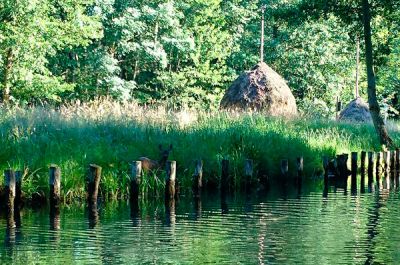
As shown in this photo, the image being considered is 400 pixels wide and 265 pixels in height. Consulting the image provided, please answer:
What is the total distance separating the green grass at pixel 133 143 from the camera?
1723 centimetres

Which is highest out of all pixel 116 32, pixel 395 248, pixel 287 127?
pixel 116 32

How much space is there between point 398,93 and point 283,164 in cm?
4086

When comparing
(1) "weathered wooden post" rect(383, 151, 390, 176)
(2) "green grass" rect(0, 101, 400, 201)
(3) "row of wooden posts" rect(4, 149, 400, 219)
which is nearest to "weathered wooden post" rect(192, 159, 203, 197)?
(3) "row of wooden posts" rect(4, 149, 400, 219)

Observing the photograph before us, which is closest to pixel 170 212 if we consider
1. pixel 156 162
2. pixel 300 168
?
pixel 156 162

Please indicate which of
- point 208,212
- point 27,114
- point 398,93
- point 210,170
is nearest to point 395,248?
point 208,212

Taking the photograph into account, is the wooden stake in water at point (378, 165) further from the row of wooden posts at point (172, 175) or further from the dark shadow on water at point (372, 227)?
the dark shadow on water at point (372, 227)

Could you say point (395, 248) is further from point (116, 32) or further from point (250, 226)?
point (116, 32)

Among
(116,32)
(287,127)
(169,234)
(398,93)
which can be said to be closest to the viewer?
(169,234)

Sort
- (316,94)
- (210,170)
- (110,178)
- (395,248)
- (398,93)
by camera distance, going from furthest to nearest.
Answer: (398,93)
(316,94)
(210,170)
(110,178)
(395,248)

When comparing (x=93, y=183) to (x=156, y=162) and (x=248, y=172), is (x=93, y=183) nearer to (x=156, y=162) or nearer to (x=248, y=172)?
(x=156, y=162)

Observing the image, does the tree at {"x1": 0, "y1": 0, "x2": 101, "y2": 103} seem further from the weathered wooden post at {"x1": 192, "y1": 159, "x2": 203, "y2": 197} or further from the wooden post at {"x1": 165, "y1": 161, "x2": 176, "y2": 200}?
the wooden post at {"x1": 165, "y1": 161, "x2": 176, "y2": 200}

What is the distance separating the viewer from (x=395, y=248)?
40.7ft

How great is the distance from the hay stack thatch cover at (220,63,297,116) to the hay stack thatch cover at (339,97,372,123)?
4.93 meters

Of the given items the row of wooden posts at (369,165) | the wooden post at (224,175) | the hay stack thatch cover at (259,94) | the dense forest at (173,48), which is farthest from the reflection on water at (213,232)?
the hay stack thatch cover at (259,94)
